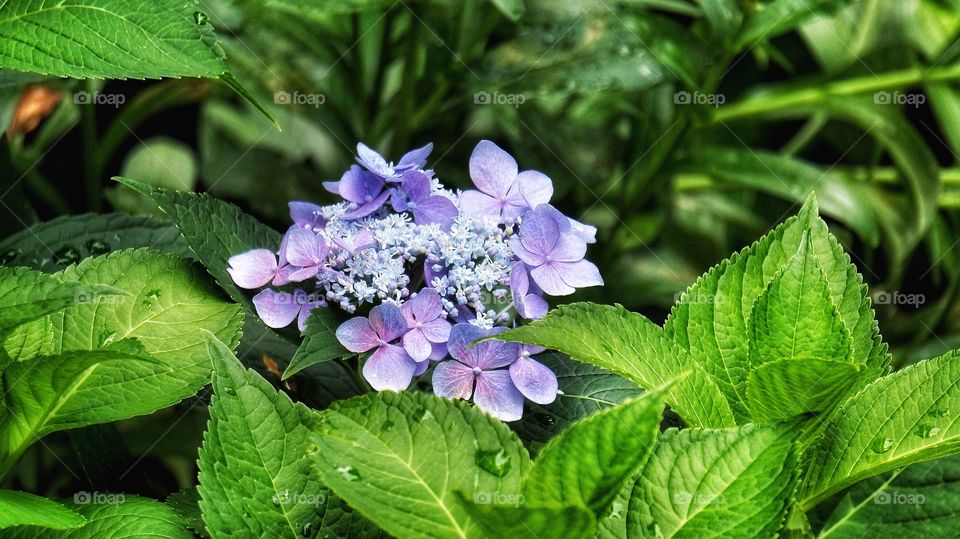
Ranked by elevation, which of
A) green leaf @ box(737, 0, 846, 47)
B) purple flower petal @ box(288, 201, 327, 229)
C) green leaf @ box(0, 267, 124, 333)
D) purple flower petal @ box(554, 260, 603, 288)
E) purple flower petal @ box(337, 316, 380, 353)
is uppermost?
green leaf @ box(737, 0, 846, 47)

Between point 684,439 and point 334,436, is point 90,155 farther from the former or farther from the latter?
point 684,439

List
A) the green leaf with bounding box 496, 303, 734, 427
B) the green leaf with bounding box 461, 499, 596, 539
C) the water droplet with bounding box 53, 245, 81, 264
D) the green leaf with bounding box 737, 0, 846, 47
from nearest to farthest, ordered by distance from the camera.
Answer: the green leaf with bounding box 461, 499, 596, 539 → the green leaf with bounding box 496, 303, 734, 427 → the water droplet with bounding box 53, 245, 81, 264 → the green leaf with bounding box 737, 0, 846, 47

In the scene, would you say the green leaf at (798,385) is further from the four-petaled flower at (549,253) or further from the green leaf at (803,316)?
the four-petaled flower at (549,253)

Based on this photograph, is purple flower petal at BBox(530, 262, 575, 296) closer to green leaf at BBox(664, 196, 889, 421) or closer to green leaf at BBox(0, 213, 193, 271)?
green leaf at BBox(664, 196, 889, 421)

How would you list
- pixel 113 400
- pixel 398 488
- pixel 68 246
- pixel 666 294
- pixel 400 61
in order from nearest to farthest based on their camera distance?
pixel 398 488 < pixel 113 400 < pixel 68 246 < pixel 666 294 < pixel 400 61

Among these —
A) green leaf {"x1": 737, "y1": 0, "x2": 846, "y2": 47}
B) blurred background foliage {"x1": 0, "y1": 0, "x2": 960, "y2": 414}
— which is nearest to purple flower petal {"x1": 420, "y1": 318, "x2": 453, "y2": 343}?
blurred background foliage {"x1": 0, "y1": 0, "x2": 960, "y2": 414}

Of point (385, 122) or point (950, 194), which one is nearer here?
point (385, 122)

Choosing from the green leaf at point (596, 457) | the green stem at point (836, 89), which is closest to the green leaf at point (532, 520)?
the green leaf at point (596, 457)

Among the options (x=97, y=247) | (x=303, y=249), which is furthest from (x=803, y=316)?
(x=97, y=247)

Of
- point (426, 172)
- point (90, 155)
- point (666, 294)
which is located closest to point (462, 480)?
point (426, 172)
